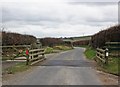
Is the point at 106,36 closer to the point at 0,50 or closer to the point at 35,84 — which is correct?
the point at 0,50

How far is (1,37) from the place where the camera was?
97.1ft

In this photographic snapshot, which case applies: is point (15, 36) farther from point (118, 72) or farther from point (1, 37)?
point (118, 72)

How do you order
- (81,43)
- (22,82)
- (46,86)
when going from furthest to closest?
(81,43)
(22,82)
(46,86)

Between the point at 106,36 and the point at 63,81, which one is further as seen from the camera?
the point at 106,36

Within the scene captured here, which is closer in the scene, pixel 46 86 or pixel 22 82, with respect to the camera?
pixel 46 86

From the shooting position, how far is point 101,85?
11.9 m

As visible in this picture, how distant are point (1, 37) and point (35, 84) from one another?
18373 mm

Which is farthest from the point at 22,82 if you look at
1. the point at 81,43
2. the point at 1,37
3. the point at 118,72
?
the point at 81,43

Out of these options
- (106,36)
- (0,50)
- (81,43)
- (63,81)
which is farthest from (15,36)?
(81,43)

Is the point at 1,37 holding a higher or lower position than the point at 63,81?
higher

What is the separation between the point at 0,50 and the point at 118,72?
12.9 meters

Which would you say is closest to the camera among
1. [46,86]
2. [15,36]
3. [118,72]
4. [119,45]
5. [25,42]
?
[46,86]

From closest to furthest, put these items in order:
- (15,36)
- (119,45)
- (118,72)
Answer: (118,72) < (119,45) < (15,36)

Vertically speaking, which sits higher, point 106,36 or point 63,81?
point 106,36
